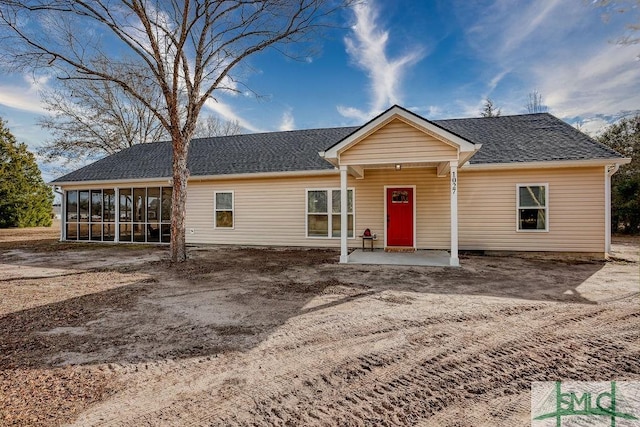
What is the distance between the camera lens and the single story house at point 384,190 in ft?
26.6

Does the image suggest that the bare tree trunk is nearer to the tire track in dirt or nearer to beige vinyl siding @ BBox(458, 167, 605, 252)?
the tire track in dirt

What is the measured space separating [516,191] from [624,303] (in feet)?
17.5

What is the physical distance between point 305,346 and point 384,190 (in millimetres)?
7896

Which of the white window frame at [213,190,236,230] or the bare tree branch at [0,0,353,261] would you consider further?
the white window frame at [213,190,236,230]

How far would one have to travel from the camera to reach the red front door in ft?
33.8

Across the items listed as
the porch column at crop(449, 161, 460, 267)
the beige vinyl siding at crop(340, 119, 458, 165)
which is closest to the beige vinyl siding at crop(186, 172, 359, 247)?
the beige vinyl siding at crop(340, 119, 458, 165)

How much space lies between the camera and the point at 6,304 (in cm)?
486

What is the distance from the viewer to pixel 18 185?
21.5 m

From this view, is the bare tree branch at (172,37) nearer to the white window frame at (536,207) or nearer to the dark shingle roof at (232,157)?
the dark shingle roof at (232,157)

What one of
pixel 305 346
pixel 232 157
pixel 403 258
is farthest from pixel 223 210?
pixel 305 346

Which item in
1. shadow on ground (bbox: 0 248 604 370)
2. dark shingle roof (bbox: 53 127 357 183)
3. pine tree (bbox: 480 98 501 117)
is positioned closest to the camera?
shadow on ground (bbox: 0 248 604 370)

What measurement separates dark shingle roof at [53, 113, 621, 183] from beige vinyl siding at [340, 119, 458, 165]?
267 cm

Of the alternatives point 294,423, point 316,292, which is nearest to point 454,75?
point 316,292

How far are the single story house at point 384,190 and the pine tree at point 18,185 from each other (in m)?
12.0
